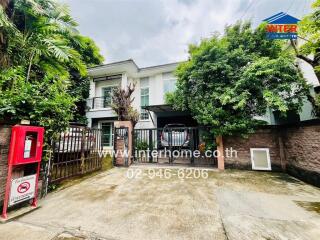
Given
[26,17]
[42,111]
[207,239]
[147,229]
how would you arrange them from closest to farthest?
[207,239] < [147,229] < [42,111] < [26,17]

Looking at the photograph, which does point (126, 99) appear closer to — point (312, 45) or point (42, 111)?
point (42, 111)

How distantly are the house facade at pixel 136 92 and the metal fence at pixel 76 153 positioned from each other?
5.22m

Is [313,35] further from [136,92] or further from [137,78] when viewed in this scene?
[137,78]

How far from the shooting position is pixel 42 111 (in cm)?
301

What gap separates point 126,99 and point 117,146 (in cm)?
231

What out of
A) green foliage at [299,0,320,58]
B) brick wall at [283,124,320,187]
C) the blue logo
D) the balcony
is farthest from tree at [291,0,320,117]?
the balcony

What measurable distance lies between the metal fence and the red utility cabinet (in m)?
1.11

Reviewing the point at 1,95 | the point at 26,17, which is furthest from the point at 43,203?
the point at 26,17

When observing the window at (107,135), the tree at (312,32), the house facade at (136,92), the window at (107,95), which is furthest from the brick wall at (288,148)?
the window at (107,95)

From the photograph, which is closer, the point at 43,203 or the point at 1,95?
the point at 1,95

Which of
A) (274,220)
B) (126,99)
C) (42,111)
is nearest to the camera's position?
(274,220)

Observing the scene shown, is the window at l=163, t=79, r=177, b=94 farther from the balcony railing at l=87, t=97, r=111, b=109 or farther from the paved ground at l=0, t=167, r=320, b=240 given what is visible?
the paved ground at l=0, t=167, r=320, b=240

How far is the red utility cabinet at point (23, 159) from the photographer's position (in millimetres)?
2438

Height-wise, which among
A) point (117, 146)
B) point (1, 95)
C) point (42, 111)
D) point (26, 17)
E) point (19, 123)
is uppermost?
point (26, 17)
